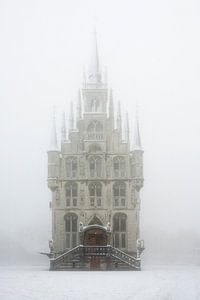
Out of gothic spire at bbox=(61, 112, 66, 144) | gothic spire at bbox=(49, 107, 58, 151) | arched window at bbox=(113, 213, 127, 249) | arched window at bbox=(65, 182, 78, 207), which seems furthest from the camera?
gothic spire at bbox=(61, 112, 66, 144)

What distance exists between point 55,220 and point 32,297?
27.0 metres

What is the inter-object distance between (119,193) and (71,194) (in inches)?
170

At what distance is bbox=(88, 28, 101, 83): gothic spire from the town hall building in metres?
1.52

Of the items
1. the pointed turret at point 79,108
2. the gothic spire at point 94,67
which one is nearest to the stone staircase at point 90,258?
the pointed turret at point 79,108

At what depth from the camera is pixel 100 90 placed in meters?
52.7

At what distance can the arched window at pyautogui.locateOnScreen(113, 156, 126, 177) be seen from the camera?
2013 inches

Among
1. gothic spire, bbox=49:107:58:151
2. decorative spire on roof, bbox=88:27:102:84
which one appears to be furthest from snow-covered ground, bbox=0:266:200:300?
decorative spire on roof, bbox=88:27:102:84

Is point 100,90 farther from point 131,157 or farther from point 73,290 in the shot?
point 73,290

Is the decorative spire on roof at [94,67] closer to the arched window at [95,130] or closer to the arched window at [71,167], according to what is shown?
the arched window at [95,130]

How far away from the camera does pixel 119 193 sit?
5097cm

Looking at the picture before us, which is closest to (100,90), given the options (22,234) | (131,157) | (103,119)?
(103,119)

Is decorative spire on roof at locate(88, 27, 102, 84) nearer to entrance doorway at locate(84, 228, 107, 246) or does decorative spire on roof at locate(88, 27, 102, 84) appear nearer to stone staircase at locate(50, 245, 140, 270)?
entrance doorway at locate(84, 228, 107, 246)

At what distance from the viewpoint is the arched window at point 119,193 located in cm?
5084

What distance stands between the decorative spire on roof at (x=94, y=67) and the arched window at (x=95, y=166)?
295 inches
